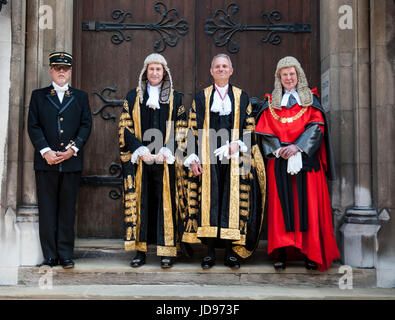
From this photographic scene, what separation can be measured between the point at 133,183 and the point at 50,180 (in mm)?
752

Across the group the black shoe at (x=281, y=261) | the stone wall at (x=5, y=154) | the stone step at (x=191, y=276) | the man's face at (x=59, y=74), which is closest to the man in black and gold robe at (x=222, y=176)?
the stone step at (x=191, y=276)

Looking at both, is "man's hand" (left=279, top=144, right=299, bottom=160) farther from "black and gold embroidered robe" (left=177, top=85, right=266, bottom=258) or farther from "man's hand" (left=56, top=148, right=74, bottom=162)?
"man's hand" (left=56, top=148, right=74, bottom=162)

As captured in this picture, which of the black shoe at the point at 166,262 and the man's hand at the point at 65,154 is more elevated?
the man's hand at the point at 65,154

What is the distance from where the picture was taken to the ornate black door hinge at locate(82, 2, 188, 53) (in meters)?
5.24

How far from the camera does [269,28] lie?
5.27 meters

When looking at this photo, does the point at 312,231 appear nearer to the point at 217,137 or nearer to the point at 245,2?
the point at 217,137

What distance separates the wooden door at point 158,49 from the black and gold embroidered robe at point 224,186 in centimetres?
92

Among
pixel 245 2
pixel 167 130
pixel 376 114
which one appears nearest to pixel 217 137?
pixel 167 130

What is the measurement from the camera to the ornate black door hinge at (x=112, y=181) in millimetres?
5184

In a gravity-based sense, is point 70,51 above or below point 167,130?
above

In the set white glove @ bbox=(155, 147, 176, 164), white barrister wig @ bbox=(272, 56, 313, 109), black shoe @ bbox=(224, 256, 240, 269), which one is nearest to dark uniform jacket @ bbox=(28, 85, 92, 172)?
white glove @ bbox=(155, 147, 176, 164)

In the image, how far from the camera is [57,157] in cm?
420

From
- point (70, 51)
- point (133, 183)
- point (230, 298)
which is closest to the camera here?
point (230, 298)

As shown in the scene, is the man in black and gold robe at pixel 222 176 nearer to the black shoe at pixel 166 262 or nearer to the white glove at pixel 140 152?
the black shoe at pixel 166 262
